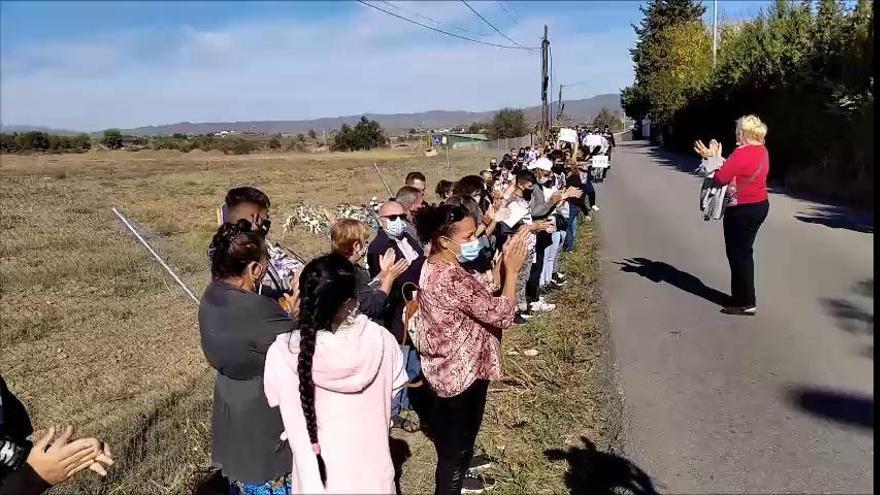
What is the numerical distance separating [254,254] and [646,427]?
275 cm

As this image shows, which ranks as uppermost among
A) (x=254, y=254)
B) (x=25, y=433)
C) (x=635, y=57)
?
(x=635, y=57)

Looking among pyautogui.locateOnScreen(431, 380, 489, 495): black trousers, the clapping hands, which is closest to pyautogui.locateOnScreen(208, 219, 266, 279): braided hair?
the clapping hands

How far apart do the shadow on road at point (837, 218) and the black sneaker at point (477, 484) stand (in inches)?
352

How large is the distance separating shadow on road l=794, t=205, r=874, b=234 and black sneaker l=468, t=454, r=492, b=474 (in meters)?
8.77

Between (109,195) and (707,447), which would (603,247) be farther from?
(109,195)

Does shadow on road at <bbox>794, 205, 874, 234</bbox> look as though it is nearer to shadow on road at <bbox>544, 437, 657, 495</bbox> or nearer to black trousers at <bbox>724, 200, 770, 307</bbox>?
black trousers at <bbox>724, 200, 770, 307</bbox>

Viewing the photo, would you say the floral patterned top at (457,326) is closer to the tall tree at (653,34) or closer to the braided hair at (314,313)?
the braided hair at (314,313)

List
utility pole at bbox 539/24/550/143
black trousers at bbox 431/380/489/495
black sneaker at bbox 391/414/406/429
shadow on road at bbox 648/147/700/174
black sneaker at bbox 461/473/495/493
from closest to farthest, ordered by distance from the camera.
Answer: black trousers at bbox 431/380/489/495 → black sneaker at bbox 461/473/495/493 → black sneaker at bbox 391/414/406/429 → shadow on road at bbox 648/147/700/174 → utility pole at bbox 539/24/550/143

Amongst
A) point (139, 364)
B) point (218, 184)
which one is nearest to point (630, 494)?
point (139, 364)

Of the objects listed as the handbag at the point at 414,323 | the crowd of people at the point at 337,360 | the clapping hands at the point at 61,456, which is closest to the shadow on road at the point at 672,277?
the crowd of people at the point at 337,360

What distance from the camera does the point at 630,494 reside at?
3787 mm

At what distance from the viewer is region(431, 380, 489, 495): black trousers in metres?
3.44

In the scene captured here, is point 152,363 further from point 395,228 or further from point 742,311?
point 742,311

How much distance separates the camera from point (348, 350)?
259 centimetres
